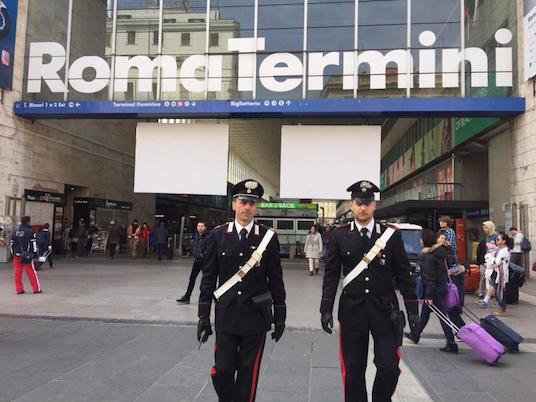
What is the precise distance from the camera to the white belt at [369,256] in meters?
3.77

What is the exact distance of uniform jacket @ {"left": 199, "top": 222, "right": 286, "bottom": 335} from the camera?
12.0 ft

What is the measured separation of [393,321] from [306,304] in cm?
703

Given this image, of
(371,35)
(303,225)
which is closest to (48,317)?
(371,35)

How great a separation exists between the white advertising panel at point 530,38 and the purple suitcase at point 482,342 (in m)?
12.6

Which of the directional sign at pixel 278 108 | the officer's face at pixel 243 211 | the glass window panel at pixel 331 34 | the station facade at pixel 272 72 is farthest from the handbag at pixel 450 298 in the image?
the glass window panel at pixel 331 34

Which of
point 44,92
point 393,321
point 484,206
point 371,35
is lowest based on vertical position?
point 393,321

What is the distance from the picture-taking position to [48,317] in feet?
28.6

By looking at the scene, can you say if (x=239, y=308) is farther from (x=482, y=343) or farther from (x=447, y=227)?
(x=447, y=227)

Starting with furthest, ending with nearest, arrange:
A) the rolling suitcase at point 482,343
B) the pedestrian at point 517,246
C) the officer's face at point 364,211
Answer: the pedestrian at point 517,246 → the rolling suitcase at point 482,343 → the officer's face at point 364,211

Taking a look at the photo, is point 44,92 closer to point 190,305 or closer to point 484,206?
point 190,305

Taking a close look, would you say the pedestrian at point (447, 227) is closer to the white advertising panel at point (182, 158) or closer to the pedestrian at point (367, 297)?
the pedestrian at point (367, 297)

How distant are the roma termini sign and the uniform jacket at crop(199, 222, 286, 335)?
51.4ft

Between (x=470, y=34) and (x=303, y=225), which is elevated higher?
(x=470, y=34)

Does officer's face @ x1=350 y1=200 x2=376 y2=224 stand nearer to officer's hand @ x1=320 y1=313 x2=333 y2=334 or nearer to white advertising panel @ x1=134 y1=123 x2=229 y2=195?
officer's hand @ x1=320 y1=313 x2=333 y2=334
